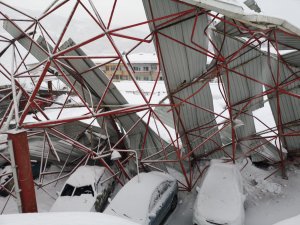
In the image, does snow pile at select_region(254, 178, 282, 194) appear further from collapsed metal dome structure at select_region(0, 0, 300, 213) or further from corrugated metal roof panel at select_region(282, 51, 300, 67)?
corrugated metal roof panel at select_region(282, 51, 300, 67)

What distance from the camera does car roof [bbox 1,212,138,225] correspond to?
120 inches

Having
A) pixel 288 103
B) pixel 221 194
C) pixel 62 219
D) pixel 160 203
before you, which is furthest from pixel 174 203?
pixel 62 219

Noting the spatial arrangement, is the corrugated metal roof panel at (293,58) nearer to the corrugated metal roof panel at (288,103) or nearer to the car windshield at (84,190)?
the corrugated metal roof panel at (288,103)

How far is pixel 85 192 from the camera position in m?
8.84

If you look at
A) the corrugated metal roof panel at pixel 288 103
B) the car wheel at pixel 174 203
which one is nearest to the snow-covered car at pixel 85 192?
the car wheel at pixel 174 203

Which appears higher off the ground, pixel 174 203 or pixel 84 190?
pixel 84 190

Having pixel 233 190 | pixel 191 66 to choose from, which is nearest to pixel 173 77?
pixel 191 66

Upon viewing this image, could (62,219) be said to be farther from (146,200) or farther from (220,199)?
(220,199)

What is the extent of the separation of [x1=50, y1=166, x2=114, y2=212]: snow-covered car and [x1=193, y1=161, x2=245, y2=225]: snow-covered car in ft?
10.7

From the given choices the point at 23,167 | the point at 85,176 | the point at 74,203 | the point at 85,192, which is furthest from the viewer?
the point at 85,176

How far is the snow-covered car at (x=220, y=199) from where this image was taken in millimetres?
7312

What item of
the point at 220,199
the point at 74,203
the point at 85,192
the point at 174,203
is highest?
the point at 85,192

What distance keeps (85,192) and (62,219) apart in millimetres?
6023

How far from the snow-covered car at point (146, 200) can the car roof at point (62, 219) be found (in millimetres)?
4188
